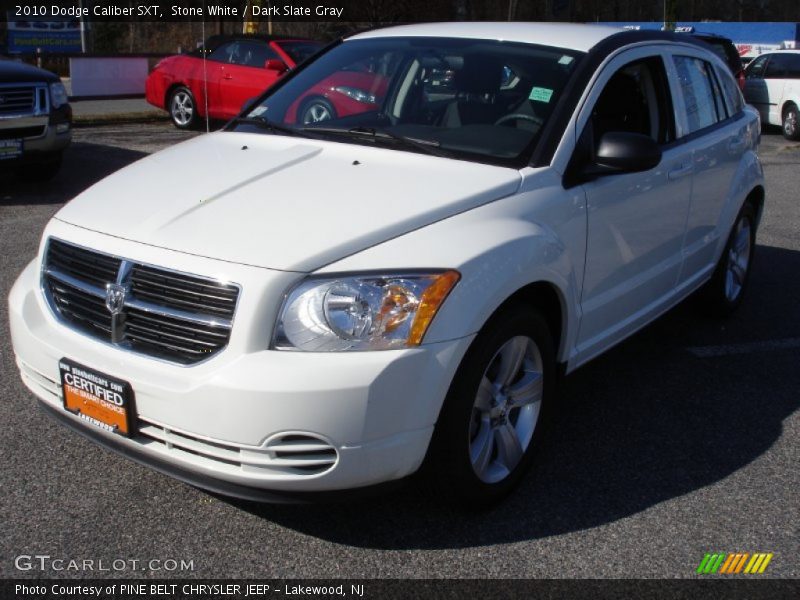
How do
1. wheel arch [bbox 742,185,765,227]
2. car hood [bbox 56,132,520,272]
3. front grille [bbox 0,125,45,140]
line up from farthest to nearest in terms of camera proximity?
1. front grille [bbox 0,125,45,140]
2. wheel arch [bbox 742,185,765,227]
3. car hood [bbox 56,132,520,272]

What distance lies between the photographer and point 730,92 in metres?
5.66

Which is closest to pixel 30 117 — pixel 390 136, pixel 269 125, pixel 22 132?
pixel 22 132

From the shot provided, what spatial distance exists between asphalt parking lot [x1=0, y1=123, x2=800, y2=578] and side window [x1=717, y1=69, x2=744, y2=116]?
5.76ft

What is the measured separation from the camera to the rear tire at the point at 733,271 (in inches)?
220

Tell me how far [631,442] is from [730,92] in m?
2.73

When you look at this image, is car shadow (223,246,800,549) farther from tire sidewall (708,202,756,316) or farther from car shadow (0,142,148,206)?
car shadow (0,142,148,206)

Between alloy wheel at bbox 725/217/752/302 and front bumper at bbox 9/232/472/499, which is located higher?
front bumper at bbox 9/232/472/499

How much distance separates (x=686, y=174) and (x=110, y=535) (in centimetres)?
320

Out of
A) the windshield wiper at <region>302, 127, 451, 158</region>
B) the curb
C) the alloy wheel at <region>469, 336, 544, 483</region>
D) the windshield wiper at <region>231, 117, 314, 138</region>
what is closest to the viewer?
the alloy wheel at <region>469, 336, 544, 483</region>

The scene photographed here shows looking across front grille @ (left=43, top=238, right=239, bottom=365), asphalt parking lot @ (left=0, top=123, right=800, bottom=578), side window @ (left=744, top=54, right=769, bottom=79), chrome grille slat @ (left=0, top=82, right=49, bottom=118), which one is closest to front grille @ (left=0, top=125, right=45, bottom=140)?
chrome grille slat @ (left=0, top=82, right=49, bottom=118)

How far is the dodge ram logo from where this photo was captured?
3.05 meters

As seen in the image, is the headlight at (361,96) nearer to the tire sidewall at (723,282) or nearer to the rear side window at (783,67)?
the tire sidewall at (723,282)

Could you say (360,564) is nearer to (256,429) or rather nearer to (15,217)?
(256,429)

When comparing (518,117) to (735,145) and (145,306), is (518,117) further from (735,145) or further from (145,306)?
(735,145)
